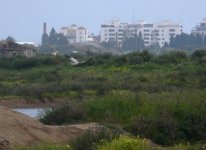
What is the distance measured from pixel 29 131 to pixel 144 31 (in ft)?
537

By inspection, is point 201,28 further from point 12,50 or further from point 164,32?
point 12,50

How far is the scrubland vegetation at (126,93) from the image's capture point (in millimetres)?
22203

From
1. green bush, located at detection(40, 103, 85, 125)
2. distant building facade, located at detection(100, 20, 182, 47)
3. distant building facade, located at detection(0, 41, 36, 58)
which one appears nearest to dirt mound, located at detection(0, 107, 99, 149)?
green bush, located at detection(40, 103, 85, 125)

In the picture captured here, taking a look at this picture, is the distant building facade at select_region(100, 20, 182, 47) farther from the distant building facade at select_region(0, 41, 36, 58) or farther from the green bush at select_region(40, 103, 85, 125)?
the green bush at select_region(40, 103, 85, 125)

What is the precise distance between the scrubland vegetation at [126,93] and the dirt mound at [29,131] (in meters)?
1.28

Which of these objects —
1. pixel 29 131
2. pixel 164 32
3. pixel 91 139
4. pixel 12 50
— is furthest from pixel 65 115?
pixel 164 32

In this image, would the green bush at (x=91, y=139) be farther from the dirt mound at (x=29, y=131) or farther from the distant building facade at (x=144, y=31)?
the distant building facade at (x=144, y=31)

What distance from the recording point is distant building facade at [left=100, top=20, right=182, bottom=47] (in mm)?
177750

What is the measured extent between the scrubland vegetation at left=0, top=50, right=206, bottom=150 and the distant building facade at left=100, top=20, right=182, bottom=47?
354ft

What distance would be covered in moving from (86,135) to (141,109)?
7.52 metres

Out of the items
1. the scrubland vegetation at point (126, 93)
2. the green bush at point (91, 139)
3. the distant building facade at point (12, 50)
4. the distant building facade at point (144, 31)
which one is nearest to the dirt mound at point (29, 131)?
the scrubland vegetation at point (126, 93)

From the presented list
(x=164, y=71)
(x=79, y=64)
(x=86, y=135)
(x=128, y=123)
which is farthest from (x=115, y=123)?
(x=79, y=64)

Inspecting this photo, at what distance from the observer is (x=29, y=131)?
21531 millimetres

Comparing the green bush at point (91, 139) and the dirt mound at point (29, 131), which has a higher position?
the green bush at point (91, 139)
